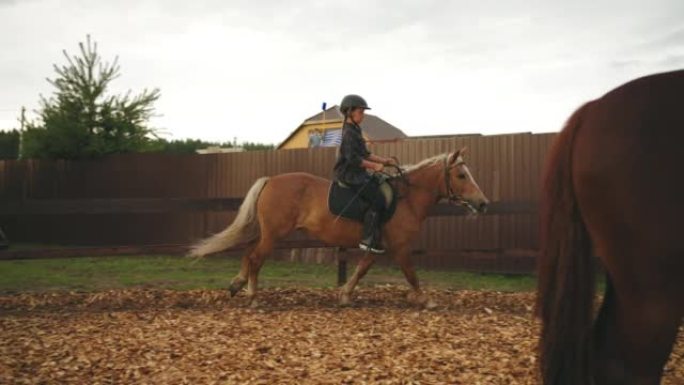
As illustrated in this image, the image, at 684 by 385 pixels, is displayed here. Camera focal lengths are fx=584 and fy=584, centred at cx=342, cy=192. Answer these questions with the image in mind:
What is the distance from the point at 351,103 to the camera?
699 cm

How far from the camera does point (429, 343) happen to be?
509 cm

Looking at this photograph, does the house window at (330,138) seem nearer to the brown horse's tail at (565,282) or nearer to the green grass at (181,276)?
the green grass at (181,276)

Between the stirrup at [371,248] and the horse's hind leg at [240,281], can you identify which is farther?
the horse's hind leg at [240,281]

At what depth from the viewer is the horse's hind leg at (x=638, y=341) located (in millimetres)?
2303

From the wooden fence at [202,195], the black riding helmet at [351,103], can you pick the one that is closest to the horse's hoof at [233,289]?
the wooden fence at [202,195]

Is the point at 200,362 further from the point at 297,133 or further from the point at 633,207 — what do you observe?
the point at 297,133

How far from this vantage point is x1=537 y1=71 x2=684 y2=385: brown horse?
231 centimetres

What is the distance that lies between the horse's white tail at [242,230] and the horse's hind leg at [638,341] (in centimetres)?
563

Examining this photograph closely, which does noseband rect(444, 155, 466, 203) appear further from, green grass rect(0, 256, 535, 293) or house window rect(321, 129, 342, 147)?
house window rect(321, 129, 342, 147)

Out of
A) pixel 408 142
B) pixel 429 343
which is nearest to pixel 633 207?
pixel 429 343

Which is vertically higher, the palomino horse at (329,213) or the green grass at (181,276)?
the palomino horse at (329,213)

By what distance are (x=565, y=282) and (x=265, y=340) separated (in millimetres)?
3182

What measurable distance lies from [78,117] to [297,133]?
52.5 feet

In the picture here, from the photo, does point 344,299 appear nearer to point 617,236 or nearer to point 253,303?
point 253,303
